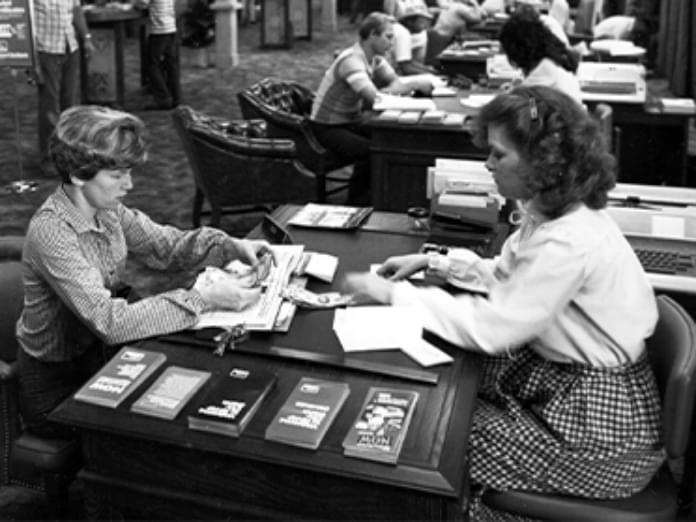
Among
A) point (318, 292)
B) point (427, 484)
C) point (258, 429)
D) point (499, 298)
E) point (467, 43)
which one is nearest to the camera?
point (427, 484)

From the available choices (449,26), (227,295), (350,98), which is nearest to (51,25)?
(350,98)

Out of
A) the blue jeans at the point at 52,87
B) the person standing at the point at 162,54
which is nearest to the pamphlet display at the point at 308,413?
the blue jeans at the point at 52,87

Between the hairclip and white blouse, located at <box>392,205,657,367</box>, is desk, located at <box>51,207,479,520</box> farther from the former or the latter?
the hairclip

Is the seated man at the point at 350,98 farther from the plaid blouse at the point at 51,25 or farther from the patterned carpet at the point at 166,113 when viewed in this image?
the plaid blouse at the point at 51,25

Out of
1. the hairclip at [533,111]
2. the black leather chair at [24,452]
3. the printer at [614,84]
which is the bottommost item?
the black leather chair at [24,452]

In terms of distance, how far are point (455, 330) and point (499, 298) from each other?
0.44 feet

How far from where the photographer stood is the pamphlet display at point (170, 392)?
6.47 feet

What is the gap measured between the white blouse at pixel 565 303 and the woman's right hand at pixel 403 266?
0.34 m

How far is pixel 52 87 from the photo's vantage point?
269 inches

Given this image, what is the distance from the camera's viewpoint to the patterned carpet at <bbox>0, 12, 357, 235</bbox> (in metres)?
6.10

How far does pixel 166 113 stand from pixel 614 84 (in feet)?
15.2

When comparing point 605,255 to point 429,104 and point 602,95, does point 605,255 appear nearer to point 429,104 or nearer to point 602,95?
point 429,104

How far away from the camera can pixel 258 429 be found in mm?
1927

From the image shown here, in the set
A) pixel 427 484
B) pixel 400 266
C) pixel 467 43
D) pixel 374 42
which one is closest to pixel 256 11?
pixel 467 43
